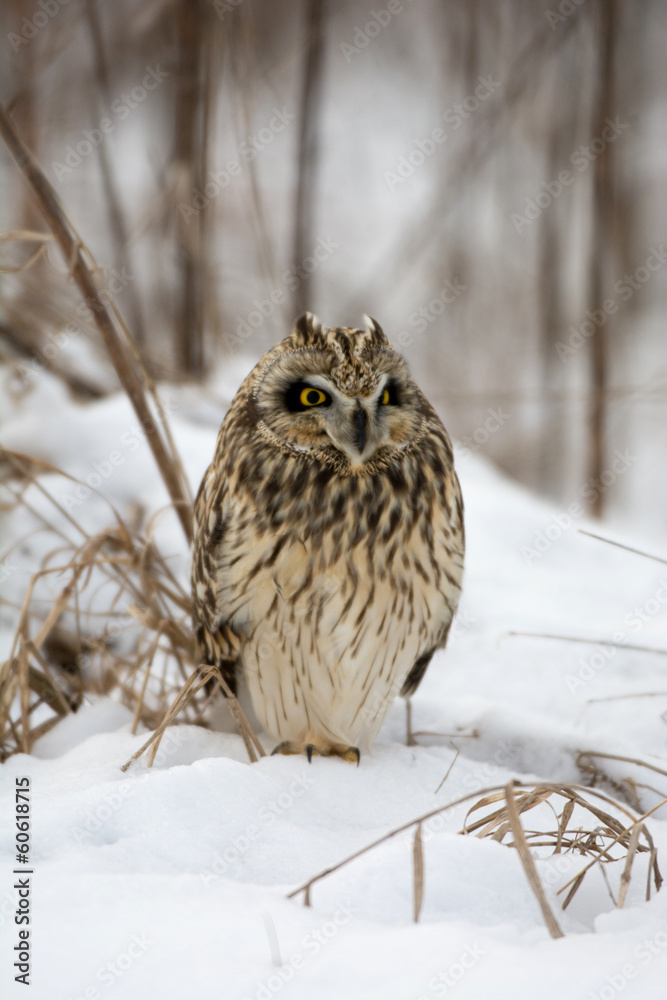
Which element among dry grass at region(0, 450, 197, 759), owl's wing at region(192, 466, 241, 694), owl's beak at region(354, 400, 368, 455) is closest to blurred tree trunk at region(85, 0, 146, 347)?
dry grass at region(0, 450, 197, 759)

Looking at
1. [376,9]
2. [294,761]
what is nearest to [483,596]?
[294,761]

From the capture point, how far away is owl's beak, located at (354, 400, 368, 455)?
5.35 ft

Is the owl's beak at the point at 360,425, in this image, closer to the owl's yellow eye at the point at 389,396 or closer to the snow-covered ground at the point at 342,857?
the owl's yellow eye at the point at 389,396

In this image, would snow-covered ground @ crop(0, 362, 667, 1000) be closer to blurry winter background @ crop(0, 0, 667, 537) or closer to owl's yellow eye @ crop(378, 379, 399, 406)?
owl's yellow eye @ crop(378, 379, 399, 406)

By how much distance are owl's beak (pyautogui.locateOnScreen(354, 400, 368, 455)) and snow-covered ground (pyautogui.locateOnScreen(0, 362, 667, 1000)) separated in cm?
63

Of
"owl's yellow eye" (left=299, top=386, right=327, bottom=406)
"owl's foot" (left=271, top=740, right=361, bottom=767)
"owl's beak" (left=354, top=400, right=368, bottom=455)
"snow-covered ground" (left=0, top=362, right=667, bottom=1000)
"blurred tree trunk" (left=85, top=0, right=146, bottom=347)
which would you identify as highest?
"blurred tree trunk" (left=85, top=0, right=146, bottom=347)

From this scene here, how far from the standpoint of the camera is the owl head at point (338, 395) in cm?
163

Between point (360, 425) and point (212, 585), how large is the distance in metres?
0.53

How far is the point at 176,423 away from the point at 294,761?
190 cm

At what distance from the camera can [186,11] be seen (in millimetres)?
3328

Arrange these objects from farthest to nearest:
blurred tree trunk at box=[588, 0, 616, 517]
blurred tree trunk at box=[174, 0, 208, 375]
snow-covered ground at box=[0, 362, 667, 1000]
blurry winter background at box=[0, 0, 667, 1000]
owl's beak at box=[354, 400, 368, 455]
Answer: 1. blurred tree trunk at box=[588, 0, 616, 517]
2. blurred tree trunk at box=[174, 0, 208, 375]
3. owl's beak at box=[354, 400, 368, 455]
4. blurry winter background at box=[0, 0, 667, 1000]
5. snow-covered ground at box=[0, 362, 667, 1000]

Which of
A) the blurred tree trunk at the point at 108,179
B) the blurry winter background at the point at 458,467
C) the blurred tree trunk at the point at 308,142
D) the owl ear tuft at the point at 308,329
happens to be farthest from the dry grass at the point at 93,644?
the blurred tree trunk at the point at 308,142

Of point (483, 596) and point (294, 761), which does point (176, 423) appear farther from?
point (294, 761)

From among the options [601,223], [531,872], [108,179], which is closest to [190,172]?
[108,179]
